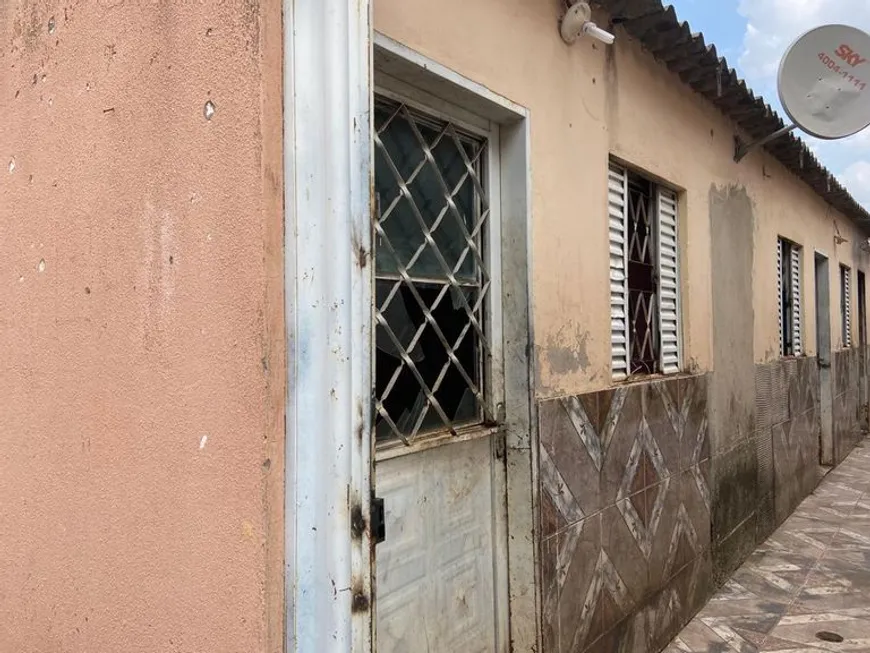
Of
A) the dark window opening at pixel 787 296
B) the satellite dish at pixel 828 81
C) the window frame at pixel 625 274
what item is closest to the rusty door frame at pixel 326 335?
the window frame at pixel 625 274

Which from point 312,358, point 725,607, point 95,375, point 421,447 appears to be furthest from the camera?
point 725,607

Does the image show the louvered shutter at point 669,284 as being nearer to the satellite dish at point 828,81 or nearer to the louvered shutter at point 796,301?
the satellite dish at point 828,81

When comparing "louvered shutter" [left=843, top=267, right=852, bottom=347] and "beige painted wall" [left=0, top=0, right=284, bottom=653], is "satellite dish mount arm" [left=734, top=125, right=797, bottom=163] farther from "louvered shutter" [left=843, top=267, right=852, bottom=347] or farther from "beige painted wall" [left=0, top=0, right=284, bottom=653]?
"louvered shutter" [left=843, top=267, right=852, bottom=347]

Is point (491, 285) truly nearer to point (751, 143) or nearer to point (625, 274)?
point (625, 274)

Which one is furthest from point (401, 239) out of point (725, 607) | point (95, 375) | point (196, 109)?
point (725, 607)

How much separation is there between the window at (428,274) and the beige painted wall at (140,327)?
71 centimetres

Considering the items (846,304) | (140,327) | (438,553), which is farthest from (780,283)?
(140,327)

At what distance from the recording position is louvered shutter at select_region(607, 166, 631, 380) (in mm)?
Result: 3666

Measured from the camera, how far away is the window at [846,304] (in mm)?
10297

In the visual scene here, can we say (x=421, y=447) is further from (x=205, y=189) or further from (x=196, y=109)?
(x=196, y=109)

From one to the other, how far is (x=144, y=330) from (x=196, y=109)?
677 millimetres

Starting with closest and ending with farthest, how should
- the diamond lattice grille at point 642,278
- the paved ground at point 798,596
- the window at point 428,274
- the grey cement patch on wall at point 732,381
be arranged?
the window at point 428,274 < the diamond lattice grille at point 642,278 < the paved ground at point 798,596 < the grey cement patch on wall at point 732,381

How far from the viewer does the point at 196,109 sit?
1816 mm

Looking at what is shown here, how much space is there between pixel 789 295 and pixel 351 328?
7.09m
